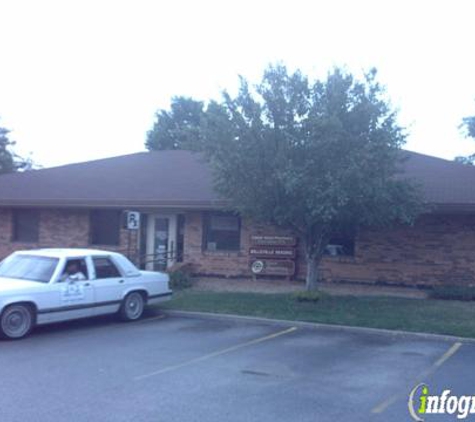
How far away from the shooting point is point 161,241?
64.6 ft

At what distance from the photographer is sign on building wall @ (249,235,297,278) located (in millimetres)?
17641

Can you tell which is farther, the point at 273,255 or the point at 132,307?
the point at 273,255

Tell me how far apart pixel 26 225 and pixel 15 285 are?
457 inches

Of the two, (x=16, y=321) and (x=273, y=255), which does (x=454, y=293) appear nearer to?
(x=273, y=255)

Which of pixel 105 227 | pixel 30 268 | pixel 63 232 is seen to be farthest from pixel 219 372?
pixel 63 232

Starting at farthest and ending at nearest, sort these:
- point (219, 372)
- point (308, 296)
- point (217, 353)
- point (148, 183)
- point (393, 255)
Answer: point (148, 183), point (393, 255), point (308, 296), point (217, 353), point (219, 372)

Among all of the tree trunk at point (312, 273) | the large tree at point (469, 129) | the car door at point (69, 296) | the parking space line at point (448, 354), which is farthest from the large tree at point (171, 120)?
the parking space line at point (448, 354)

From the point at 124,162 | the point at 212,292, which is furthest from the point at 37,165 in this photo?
the point at 212,292

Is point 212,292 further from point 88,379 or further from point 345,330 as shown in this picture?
point 88,379

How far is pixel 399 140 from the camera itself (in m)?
13.4

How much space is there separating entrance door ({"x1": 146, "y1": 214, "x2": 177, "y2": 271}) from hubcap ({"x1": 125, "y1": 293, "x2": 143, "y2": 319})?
21.3 ft

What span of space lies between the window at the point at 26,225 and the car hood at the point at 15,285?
10.7 m

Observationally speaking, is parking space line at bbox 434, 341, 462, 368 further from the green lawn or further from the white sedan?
the white sedan

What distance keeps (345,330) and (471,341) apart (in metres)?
2.20
